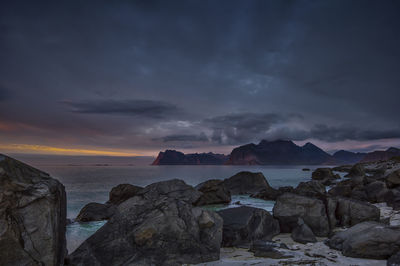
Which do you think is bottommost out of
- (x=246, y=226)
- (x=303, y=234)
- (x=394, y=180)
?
(x=303, y=234)

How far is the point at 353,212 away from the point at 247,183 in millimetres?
30806

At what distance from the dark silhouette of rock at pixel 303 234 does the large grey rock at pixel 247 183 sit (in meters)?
31.2

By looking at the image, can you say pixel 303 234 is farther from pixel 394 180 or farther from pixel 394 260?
pixel 394 180

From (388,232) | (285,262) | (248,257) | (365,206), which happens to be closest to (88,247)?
(248,257)

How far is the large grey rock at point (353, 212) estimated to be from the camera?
14422 millimetres

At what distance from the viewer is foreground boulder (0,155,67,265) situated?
620cm

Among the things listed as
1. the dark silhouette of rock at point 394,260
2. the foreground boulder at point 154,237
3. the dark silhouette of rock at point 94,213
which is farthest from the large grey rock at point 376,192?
the dark silhouette of rock at point 94,213

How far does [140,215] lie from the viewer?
10266mm

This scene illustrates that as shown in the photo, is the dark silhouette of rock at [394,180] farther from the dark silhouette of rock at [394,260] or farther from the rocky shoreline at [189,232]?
the dark silhouette of rock at [394,260]

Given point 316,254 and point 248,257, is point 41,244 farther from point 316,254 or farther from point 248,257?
point 316,254

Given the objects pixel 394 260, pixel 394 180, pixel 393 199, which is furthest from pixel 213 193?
pixel 394 260

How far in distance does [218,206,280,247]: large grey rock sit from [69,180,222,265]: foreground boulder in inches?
56.0

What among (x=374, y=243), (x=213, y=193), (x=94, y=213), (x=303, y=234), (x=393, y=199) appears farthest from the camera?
(x=213, y=193)

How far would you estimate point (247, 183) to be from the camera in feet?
148
